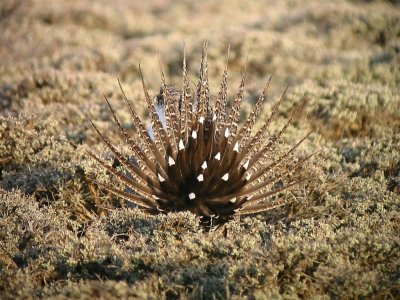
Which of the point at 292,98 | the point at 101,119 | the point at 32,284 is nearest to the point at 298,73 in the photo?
the point at 292,98

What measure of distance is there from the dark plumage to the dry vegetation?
0.58ft

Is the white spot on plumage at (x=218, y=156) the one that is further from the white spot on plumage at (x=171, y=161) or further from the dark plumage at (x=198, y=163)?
the white spot on plumage at (x=171, y=161)

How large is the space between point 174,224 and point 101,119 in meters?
3.11

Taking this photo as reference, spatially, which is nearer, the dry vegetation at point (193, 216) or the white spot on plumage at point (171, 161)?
the dry vegetation at point (193, 216)

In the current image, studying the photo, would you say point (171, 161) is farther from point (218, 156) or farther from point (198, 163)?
point (218, 156)

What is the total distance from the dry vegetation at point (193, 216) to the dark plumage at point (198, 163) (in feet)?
0.58

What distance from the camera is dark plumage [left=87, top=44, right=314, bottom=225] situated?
3977mm

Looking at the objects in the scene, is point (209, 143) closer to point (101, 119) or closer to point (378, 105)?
point (101, 119)

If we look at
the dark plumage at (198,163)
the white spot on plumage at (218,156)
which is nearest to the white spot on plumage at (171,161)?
the dark plumage at (198,163)

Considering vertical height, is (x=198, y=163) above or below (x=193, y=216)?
above

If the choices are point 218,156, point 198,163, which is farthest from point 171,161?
point 218,156

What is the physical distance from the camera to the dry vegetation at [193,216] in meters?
3.35

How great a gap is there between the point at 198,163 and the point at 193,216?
1.16 ft

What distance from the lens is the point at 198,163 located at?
3953 millimetres
